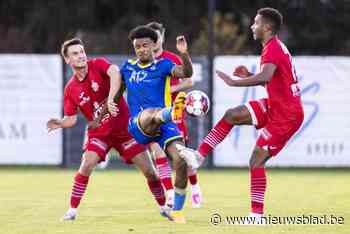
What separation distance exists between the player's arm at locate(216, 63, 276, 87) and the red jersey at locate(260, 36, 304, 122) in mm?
98

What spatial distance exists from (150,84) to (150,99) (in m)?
0.15

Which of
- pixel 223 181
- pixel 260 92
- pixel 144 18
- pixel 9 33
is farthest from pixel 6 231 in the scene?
pixel 144 18

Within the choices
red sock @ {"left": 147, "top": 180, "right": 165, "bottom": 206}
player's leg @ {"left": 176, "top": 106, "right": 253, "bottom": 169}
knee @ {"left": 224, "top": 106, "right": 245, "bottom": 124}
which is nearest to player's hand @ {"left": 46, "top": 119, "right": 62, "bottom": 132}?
red sock @ {"left": 147, "top": 180, "right": 165, "bottom": 206}

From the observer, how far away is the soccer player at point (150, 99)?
11766mm

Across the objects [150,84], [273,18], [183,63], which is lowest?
[150,84]

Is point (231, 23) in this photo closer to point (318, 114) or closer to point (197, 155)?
point (318, 114)

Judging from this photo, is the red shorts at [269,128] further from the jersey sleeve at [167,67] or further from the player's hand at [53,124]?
the player's hand at [53,124]

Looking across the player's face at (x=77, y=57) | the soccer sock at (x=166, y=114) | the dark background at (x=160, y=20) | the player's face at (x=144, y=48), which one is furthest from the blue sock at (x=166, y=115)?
the dark background at (x=160, y=20)

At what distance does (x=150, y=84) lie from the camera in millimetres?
11930

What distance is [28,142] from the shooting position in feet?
72.5

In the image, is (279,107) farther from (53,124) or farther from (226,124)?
(53,124)

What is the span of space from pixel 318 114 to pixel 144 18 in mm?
10203

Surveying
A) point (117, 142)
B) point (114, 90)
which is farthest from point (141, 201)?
point (114, 90)

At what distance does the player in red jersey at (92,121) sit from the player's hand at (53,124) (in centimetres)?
1
